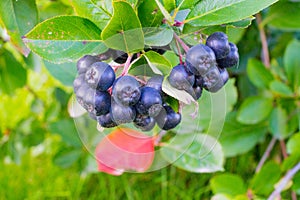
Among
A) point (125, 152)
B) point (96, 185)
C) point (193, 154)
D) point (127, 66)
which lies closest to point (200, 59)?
point (127, 66)

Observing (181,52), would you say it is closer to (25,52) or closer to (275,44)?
(25,52)

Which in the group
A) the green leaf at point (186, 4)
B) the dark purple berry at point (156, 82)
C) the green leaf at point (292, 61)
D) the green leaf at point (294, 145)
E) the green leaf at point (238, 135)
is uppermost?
the green leaf at point (186, 4)

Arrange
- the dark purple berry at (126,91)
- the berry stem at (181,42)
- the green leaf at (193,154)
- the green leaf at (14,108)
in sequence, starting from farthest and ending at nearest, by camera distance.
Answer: the green leaf at (14,108), the green leaf at (193,154), the berry stem at (181,42), the dark purple berry at (126,91)

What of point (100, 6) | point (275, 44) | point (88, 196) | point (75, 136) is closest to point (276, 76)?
point (275, 44)

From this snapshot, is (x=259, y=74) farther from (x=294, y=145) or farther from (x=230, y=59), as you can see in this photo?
(x=230, y=59)

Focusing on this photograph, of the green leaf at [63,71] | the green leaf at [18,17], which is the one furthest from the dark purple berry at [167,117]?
the green leaf at [63,71]

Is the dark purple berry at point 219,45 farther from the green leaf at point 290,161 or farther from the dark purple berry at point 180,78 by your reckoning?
the green leaf at point 290,161

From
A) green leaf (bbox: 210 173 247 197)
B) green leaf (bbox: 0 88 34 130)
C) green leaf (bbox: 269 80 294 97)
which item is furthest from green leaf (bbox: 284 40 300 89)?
green leaf (bbox: 0 88 34 130)
